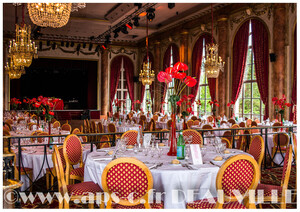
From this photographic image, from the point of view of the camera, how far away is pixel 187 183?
2842mm

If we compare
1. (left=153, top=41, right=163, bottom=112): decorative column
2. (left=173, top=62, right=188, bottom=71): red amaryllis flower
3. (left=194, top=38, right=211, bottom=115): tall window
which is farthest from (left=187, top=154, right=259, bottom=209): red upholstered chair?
(left=153, top=41, right=163, bottom=112): decorative column

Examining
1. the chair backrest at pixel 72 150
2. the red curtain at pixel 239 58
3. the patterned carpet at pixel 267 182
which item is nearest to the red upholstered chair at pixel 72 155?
the chair backrest at pixel 72 150

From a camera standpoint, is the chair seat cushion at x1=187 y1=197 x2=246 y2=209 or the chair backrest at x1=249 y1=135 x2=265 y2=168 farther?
the chair backrest at x1=249 y1=135 x2=265 y2=168

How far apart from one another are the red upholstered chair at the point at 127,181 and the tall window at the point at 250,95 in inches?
342

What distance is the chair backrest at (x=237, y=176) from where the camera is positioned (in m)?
2.47

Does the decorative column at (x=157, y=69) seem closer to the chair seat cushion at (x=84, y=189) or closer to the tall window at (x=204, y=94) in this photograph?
the tall window at (x=204, y=94)

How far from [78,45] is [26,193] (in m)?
14.3

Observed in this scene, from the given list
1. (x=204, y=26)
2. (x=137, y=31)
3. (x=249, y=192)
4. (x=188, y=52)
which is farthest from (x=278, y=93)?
(x=137, y=31)

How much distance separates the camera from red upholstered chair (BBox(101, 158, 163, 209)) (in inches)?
98.5

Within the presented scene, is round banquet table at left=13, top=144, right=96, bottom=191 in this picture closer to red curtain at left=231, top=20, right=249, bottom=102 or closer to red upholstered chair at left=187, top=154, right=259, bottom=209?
red upholstered chair at left=187, top=154, right=259, bottom=209

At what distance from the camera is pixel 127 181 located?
2531mm

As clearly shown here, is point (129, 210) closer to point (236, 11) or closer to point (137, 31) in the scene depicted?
point (236, 11)

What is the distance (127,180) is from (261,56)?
8.74 meters

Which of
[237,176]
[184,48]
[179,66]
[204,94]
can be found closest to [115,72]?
[184,48]
